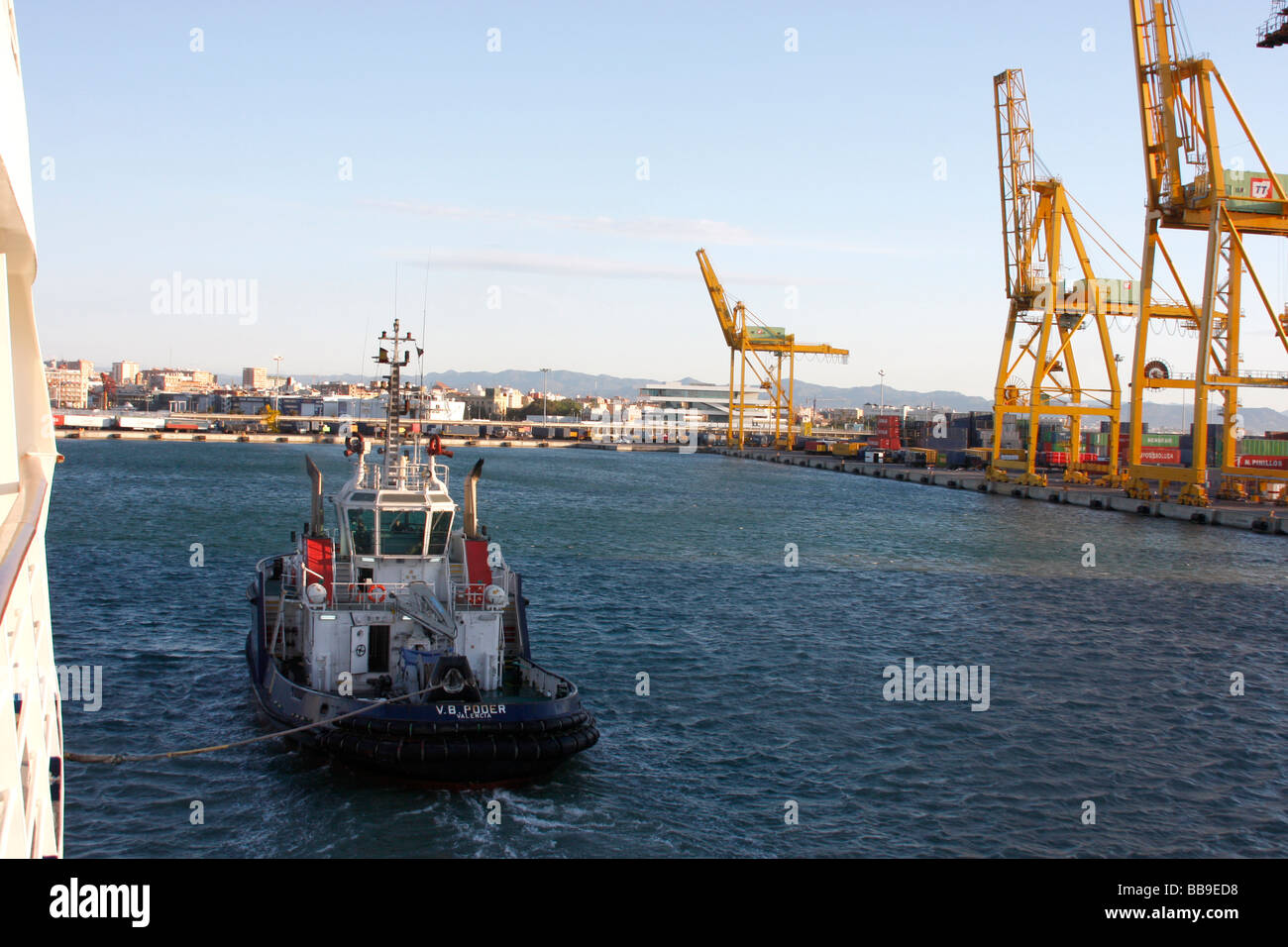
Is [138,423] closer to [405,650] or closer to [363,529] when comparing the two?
[363,529]

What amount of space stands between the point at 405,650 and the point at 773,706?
8.18m

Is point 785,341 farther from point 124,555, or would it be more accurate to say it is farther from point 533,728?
point 533,728

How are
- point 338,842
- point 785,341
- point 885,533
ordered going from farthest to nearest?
1. point 785,341
2. point 885,533
3. point 338,842

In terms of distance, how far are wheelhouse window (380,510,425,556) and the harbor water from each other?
4290 millimetres

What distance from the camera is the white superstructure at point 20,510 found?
4.69 m

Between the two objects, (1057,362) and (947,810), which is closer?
(947,810)

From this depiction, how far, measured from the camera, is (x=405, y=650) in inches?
734

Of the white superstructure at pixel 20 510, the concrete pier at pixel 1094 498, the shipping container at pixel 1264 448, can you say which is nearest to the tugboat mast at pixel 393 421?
the white superstructure at pixel 20 510

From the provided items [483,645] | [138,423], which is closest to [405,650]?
[483,645]

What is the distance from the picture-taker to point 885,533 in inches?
2242
